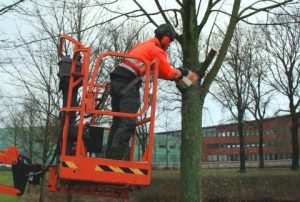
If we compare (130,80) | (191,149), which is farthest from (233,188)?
(130,80)

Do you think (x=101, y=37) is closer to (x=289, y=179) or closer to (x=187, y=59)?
(x=187, y=59)

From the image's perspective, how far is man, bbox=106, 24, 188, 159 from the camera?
5730mm

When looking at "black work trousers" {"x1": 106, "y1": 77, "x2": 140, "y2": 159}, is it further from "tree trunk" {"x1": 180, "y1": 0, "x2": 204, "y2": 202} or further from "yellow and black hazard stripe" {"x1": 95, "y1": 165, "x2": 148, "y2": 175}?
"tree trunk" {"x1": 180, "y1": 0, "x2": 204, "y2": 202}

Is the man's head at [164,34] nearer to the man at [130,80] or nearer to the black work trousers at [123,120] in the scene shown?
the man at [130,80]

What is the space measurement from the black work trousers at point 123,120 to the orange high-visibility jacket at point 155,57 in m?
0.30

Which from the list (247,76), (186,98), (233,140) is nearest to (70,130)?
(186,98)

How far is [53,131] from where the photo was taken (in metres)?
16.7

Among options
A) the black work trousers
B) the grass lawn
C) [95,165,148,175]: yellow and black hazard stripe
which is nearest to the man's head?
the black work trousers

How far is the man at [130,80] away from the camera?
5.73 m

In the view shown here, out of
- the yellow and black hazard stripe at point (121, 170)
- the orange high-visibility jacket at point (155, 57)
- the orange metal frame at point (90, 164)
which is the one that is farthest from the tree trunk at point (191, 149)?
the yellow and black hazard stripe at point (121, 170)

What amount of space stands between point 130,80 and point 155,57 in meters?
0.51

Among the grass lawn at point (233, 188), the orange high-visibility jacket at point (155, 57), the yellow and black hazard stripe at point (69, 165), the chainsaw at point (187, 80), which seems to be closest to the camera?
the yellow and black hazard stripe at point (69, 165)

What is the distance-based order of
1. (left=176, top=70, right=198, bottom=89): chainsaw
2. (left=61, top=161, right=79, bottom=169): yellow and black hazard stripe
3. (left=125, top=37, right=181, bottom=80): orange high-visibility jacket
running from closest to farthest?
1. (left=61, top=161, right=79, bottom=169): yellow and black hazard stripe
2. (left=125, top=37, right=181, bottom=80): orange high-visibility jacket
3. (left=176, top=70, right=198, bottom=89): chainsaw

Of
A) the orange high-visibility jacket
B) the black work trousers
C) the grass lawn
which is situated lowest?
the grass lawn
